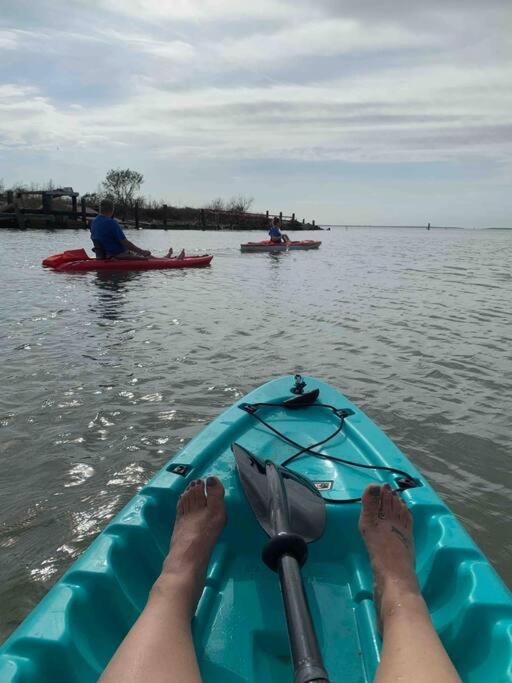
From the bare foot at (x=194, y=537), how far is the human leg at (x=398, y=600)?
0.62m

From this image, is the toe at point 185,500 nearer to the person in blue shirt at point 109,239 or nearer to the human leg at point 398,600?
the human leg at point 398,600

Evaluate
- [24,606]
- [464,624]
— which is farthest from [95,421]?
[464,624]

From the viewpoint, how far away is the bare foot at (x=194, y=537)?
1.80 m

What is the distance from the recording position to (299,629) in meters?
1.51

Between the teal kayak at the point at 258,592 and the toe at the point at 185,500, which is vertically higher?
the toe at the point at 185,500

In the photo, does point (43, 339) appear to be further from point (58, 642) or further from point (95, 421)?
point (58, 642)

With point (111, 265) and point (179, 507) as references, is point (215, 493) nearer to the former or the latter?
point (179, 507)

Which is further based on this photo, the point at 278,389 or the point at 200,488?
the point at 278,389

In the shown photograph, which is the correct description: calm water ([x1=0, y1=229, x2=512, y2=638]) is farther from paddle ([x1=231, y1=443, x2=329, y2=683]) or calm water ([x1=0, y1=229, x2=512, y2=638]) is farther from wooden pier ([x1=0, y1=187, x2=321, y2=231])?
wooden pier ([x1=0, y1=187, x2=321, y2=231])

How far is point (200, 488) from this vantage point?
2.27m

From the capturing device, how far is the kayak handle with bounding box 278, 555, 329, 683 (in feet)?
4.39

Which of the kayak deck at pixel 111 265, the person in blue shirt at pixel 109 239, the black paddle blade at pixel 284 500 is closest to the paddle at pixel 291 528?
the black paddle blade at pixel 284 500

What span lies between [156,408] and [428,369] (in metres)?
2.99

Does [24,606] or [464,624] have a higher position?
[464,624]
